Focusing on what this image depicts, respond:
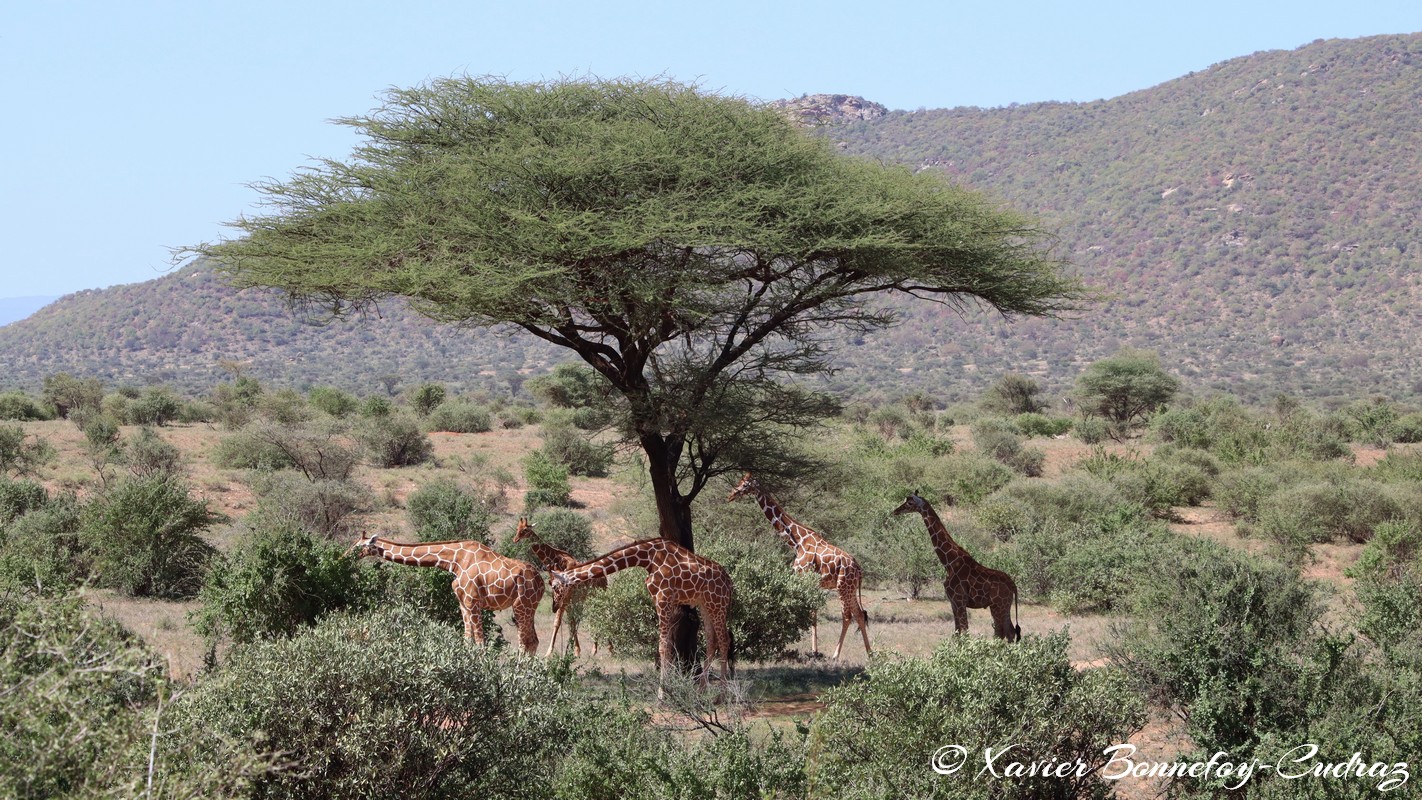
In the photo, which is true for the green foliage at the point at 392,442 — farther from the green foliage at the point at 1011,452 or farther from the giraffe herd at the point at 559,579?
the giraffe herd at the point at 559,579

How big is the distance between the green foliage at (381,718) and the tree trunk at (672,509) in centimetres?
447

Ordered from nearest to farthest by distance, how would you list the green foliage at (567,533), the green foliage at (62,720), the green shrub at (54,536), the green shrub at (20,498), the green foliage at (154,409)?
the green foliage at (62,720), the green shrub at (54,536), the green shrub at (20,498), the green foliage at (567,533), the green foliage at (154,409)

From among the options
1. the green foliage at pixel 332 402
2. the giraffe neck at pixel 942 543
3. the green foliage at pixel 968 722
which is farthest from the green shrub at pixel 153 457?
the green foliage at pixel 968 722

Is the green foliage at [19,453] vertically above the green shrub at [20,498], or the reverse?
the green foliage at [19,453]

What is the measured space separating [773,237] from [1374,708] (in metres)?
5.72

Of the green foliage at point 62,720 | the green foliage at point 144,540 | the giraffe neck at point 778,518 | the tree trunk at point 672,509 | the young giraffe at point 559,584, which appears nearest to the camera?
the green foliage at point 62,720

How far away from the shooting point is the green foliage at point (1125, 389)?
146 feet

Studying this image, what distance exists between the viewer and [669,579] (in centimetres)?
1000

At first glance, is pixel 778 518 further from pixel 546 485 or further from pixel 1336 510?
pixel 546 485

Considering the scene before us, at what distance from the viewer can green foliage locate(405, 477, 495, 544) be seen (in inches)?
646

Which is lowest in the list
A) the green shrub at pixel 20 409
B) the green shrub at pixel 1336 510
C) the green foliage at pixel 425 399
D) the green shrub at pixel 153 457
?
the green shrub at pixel 1336 510

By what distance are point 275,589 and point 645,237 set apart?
4.20m

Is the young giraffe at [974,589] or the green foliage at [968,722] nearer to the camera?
the green foliage at [968,722]

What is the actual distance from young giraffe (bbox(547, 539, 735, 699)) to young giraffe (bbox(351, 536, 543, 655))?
327 millimetres
